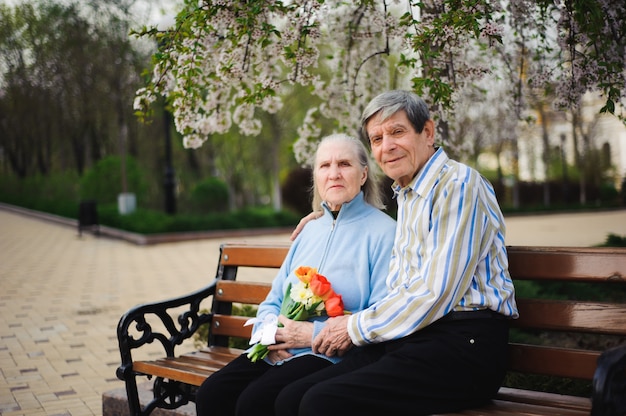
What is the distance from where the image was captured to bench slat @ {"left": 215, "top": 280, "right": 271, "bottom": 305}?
3.77m

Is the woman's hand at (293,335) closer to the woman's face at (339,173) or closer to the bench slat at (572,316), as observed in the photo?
the woman's face at (339,173)

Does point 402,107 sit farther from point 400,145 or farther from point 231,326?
point 231,326

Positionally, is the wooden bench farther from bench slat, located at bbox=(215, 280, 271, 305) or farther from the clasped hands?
the clasped hands

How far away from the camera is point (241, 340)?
4957 mm

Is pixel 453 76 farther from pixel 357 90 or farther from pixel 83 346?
pixel 83 346

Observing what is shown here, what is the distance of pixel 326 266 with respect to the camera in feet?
10.2

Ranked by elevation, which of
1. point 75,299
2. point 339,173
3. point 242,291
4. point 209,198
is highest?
point 209,198

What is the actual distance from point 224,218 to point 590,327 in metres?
20.2

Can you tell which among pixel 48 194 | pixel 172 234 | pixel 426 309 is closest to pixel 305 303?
pixel 426 309

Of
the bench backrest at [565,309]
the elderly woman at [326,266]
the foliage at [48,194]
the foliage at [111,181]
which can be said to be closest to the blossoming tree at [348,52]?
the elderly woman at [326,266]

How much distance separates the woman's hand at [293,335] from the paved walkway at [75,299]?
6.98ft

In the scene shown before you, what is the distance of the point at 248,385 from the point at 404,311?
83 centimetres

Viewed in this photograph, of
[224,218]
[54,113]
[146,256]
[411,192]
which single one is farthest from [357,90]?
[54,113]

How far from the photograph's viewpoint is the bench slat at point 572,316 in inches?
104
